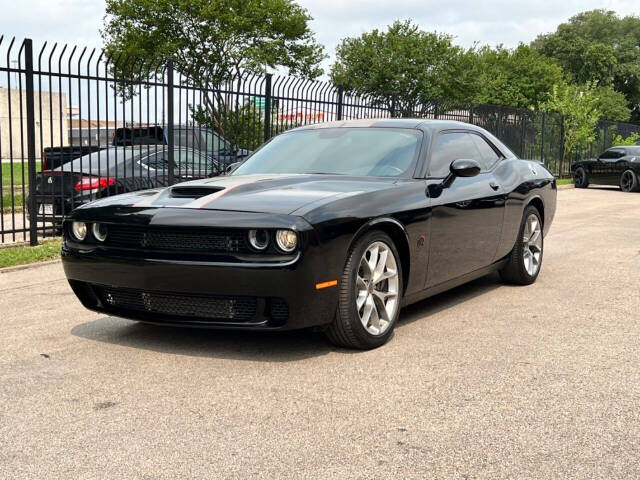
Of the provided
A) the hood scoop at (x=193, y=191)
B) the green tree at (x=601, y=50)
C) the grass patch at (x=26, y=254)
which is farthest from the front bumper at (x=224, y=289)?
the green tree at (x=601, y=50)

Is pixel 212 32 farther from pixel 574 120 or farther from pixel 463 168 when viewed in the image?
pixel 463 168

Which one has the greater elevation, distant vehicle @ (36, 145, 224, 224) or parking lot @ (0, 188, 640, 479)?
distant vehicle @ (36, 145, 224, 224)

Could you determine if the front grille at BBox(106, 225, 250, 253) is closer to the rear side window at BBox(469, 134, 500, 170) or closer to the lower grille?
the lower grille

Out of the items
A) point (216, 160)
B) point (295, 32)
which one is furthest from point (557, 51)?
point (216, 160)

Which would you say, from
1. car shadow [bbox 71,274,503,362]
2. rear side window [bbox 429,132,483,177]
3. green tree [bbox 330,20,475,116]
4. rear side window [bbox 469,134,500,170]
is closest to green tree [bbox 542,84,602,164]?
green tree [bbox 330,20,475,116]

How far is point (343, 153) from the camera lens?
556cm

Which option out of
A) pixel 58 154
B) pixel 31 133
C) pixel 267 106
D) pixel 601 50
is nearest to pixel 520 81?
pixel 601 50

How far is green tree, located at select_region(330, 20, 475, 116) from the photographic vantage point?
41.8 metres

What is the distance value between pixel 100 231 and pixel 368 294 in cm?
171

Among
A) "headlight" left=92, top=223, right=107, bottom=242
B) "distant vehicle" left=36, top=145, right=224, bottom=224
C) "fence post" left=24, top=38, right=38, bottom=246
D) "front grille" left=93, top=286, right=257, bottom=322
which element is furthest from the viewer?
"distant vehicle" left=36, top=145, right=224, bottom=224

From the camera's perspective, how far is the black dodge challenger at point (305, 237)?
4.12 metres

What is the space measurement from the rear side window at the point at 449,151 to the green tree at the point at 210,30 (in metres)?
28.6

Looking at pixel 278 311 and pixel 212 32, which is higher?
pixel 212 32

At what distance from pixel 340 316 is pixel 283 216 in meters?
0.70
